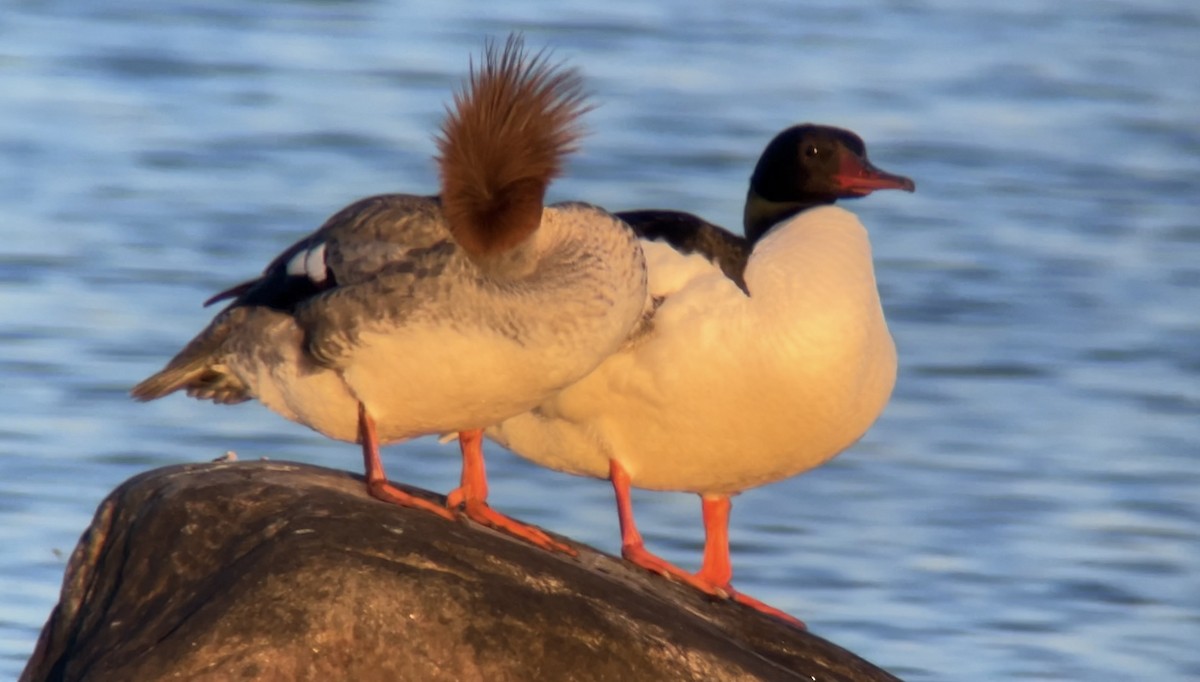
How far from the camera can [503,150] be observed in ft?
16.8

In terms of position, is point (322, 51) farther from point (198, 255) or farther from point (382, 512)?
point (382, 512)

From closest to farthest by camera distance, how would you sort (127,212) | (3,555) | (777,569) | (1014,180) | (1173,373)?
(3,555)
(777,569)
(1173,373)
(127,212)
(1014,180)

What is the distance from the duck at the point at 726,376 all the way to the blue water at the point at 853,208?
4.98 feet

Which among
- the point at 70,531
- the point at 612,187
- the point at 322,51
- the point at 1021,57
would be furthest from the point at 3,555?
the point at 1021,57

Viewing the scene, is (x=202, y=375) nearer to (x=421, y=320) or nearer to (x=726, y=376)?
(x=421, y=320)

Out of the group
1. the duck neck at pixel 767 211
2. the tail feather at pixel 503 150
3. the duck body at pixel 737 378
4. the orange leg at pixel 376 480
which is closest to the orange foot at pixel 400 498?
the orange leg at pixel 376 480

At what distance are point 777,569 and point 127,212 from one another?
A: 5.44m

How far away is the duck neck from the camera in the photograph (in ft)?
20.6

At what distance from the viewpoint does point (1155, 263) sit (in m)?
11.9

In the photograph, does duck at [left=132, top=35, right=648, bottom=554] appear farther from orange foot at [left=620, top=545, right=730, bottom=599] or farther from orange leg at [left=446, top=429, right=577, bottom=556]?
orange foot at [left=620, top=545, right=730, bottom=599]

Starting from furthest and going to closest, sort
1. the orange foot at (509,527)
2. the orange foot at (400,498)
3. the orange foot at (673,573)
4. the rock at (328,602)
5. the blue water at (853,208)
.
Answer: the blue water at (853,208)
the orange foot at (673,573)
the orange foot at (509,527)
the orange foot at (400,498)
the rock at (328,602)

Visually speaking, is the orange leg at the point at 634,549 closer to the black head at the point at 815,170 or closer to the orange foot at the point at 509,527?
the orange foot at the point at 509,527

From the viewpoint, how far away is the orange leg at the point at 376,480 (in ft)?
16.8

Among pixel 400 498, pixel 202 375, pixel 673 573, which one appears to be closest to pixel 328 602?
pixel 400 498
